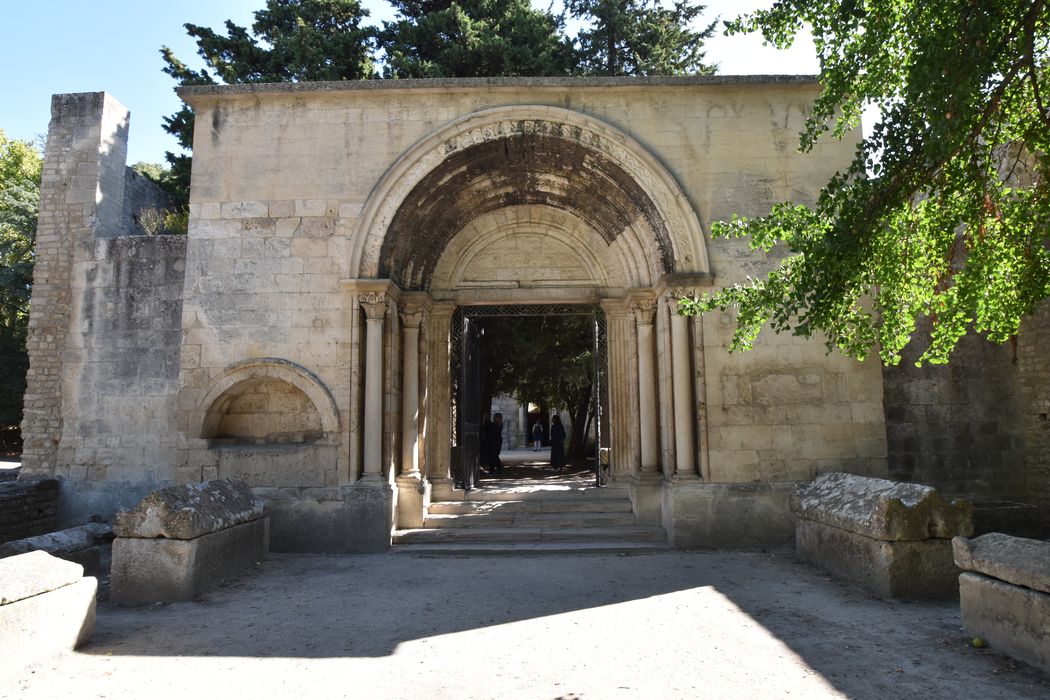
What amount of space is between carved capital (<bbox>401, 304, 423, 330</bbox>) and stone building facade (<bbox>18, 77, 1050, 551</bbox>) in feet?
0.10

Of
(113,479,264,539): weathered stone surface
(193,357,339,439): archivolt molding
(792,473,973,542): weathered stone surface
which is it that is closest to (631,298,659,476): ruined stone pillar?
(792,473,973,542): weathered stone surface


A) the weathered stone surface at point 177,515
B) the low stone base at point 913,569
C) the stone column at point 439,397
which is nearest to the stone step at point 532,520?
the stone column at point 439,397

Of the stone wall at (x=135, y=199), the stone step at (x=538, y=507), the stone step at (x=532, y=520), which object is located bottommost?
the stone step at (x=532, y=520)

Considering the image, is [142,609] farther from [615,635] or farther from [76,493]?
[76,493]

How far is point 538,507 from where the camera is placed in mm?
8266

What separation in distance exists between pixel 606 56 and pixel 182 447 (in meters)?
13.1

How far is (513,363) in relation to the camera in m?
A: 14.4

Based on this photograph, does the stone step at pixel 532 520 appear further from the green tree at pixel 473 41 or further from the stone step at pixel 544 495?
the green tree at pixel 473 41

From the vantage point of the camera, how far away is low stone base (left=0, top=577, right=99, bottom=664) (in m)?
3.55

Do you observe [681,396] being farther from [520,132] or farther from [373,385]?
[520,132]

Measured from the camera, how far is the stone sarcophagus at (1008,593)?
11.2ft

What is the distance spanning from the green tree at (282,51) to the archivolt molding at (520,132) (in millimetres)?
7675

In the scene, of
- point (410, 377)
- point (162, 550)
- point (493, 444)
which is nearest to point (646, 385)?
point (410, 377)

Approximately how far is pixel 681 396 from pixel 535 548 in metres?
2.37
